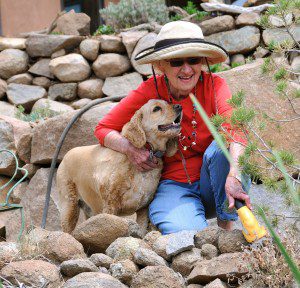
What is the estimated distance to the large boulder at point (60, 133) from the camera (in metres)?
6.58

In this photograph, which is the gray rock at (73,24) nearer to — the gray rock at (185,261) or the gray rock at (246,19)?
the gray rock at (246,19)

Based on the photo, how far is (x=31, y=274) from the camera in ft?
11.3

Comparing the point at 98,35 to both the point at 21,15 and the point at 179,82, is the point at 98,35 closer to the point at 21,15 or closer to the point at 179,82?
the point at 21,15

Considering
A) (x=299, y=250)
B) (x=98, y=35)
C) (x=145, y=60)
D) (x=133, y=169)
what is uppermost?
(x=145, y=60)

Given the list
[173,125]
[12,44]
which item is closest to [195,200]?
[173,125]

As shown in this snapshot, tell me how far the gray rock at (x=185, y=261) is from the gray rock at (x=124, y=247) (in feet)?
0.72

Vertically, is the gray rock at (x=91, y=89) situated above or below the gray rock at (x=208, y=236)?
below

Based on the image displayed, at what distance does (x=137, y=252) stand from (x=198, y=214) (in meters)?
1.11

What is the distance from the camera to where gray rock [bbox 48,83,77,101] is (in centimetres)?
1006

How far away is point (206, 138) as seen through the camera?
4.77m

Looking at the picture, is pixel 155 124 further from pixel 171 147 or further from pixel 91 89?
pixel 91 89

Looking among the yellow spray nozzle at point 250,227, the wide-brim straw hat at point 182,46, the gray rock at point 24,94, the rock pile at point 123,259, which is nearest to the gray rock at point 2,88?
the gray rock at point 24,94

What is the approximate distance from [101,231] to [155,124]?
0.98 metres

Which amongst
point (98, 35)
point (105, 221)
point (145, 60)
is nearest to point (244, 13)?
point (98, 35)
